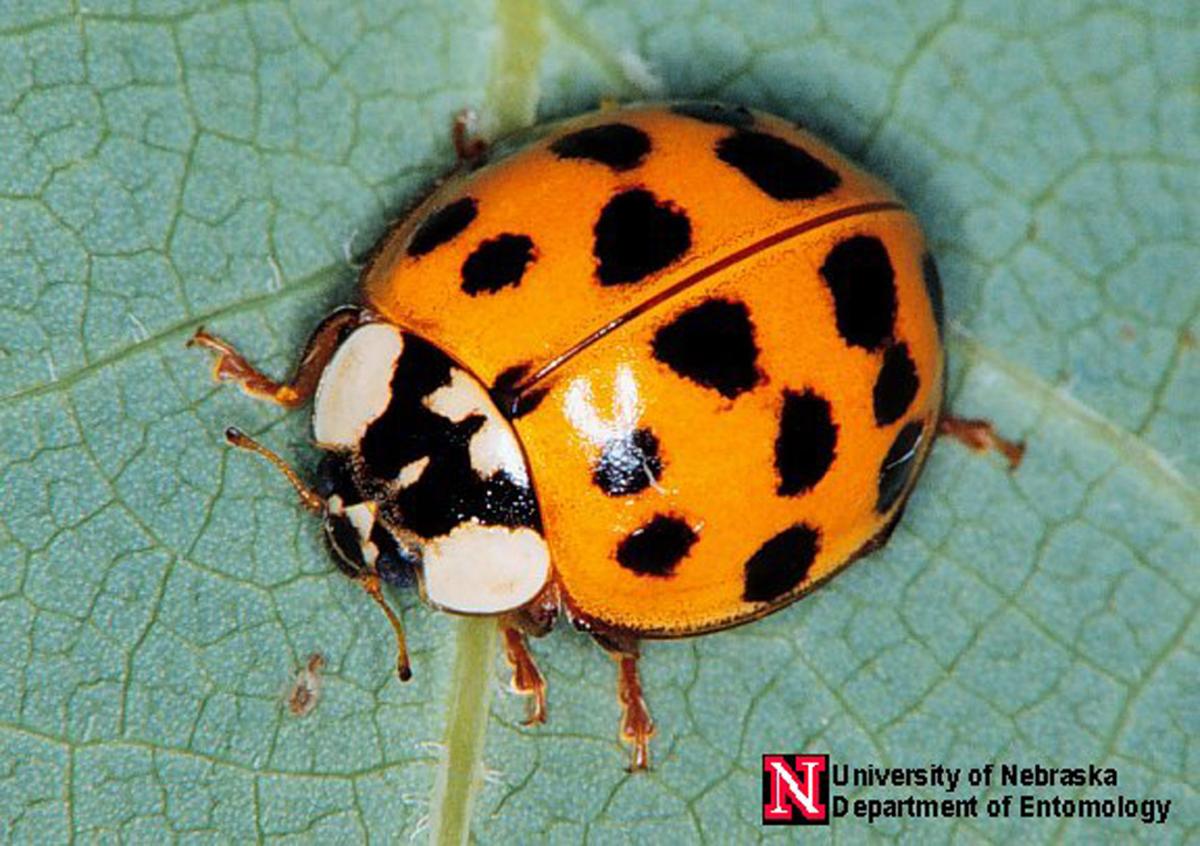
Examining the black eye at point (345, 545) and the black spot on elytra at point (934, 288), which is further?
the black spot on elytra at point (934, 288)

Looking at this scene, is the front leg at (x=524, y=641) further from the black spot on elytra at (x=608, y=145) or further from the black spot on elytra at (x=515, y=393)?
the black spot on elytra at (x=608, y=145)

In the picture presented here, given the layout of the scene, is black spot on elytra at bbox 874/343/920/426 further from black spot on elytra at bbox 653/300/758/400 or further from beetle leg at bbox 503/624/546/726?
beetle leg at bbox 503/624/546/726

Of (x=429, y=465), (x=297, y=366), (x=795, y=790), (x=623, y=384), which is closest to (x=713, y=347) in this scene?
(x=623, y=384)

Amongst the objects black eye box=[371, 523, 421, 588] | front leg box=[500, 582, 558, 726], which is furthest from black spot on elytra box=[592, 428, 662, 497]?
black eye box=[371, 523, 421, 588]

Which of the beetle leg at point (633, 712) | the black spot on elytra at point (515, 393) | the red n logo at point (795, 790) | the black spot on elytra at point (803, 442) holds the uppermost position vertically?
the black spot on elytra at point (515, 393)

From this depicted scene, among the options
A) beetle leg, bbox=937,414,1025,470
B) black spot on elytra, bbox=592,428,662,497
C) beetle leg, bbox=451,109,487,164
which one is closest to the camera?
black spot on elytra, bbox=592,428,662,497

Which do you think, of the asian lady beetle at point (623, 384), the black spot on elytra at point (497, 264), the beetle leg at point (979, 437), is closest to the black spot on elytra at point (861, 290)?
the asian lady beetle at point (623, 384)

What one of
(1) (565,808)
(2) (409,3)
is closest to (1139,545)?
(1) (565,808)
